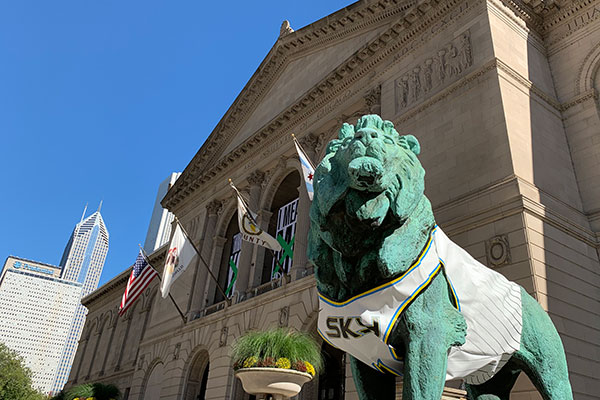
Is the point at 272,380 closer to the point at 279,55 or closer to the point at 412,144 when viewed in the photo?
the point at 412,144

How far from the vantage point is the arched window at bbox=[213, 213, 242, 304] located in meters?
25.6

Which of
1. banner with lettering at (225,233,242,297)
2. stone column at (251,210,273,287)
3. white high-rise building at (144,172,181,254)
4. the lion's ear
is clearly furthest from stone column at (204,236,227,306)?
white high-rise building at (144,172,181,254)

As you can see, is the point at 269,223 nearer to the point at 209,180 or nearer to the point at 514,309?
the point at 209,180

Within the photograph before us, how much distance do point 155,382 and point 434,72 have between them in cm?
2197

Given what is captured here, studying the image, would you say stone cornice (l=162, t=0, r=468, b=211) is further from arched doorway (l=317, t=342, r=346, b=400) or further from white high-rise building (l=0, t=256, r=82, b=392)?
white high-rise building (l=0, t=256, r=82, b=392)

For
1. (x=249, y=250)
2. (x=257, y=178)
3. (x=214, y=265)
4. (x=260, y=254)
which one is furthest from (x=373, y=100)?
(x=214, y=265)

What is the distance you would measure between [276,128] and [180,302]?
1129cm

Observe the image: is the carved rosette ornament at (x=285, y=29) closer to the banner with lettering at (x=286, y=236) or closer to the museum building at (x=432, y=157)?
the museum building at (x=432, y=157)

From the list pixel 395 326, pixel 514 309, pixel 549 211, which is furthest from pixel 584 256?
pixel 395 326

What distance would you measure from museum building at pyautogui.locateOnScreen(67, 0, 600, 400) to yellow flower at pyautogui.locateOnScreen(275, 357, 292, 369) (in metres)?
5.16

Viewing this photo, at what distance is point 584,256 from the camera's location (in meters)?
13.6

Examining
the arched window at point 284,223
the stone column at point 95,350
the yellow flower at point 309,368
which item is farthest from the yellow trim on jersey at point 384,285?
the stone column at point 95,350

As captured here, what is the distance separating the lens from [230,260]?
87.0ft

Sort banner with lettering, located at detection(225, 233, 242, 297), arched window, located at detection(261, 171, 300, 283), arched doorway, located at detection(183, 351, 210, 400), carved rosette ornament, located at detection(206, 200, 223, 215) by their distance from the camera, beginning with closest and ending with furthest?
arched window, located at detection(261, 171, 300, 283), arched doorway, located at detection(183, 351, 210, 400), banner with lettering, located at detection(225, 233, 242, 297), carved rosette ornament, located at detection(206, 200, 223, 215)
